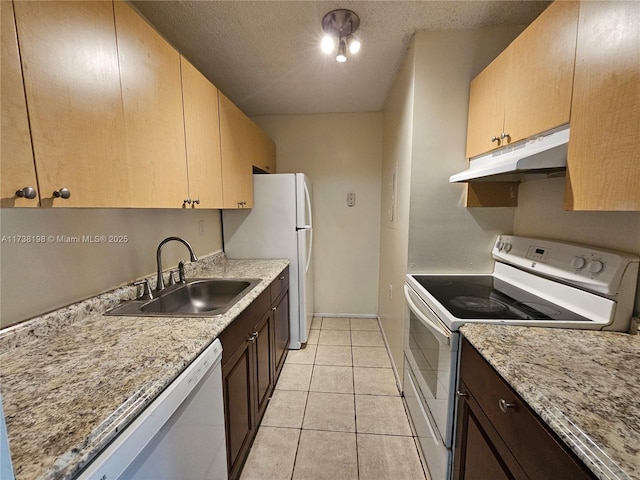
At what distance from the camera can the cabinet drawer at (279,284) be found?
1974 millimetres

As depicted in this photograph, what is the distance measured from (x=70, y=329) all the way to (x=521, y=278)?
2.07m

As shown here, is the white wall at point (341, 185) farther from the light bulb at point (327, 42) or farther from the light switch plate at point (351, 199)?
the light bulb at point (327, 42)

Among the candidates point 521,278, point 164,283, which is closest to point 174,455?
point 164,283

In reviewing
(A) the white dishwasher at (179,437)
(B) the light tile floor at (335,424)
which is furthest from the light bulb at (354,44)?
(B) the light tile floor at (335,424)

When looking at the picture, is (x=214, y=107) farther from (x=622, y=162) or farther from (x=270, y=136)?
(x=622, y=162)

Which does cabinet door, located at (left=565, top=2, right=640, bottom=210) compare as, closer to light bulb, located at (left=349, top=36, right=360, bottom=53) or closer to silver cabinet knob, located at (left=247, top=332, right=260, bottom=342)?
light bulb, located at (left=349, top=36, right=360, bottom=53)

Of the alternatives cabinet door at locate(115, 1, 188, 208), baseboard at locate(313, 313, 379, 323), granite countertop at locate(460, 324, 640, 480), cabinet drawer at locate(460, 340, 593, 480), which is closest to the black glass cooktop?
granite countertop at locate(460, 324, 640, 480)

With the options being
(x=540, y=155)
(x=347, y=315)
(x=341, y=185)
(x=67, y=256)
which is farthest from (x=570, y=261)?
(x=347, y=315)

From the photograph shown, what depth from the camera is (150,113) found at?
3.69ft

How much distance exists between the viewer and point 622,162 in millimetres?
824

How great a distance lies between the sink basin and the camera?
1429 mm

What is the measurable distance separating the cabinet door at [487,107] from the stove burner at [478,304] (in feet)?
2.55

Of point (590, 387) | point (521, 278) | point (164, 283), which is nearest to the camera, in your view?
point (590, 387)

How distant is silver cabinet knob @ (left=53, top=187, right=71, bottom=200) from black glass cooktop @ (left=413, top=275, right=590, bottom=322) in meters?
1.37
